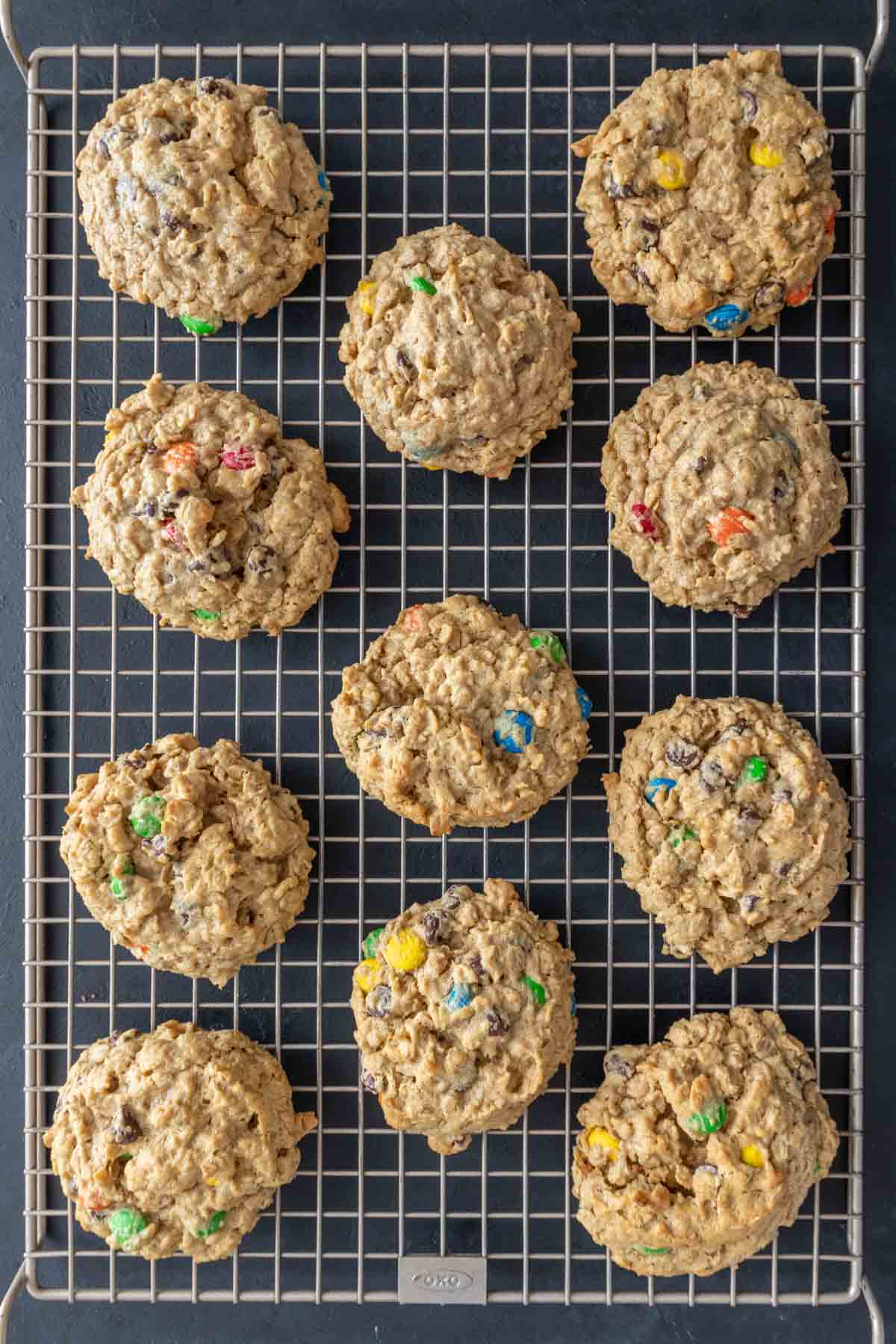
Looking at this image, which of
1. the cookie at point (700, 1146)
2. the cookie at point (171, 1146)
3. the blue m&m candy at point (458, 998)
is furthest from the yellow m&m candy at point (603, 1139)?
the cookie at point (171, 1146)

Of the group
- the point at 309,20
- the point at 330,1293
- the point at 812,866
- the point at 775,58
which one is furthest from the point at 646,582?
the point at 330,1293

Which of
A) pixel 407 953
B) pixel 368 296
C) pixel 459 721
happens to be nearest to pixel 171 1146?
pixel 407 953

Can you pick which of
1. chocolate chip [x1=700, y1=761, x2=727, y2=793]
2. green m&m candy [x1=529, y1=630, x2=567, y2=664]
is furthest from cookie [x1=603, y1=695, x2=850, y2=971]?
green m&m candy [x1=529, y1=630, x2=567, y2=664]

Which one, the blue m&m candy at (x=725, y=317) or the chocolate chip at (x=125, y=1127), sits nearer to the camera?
the chocolate chip at (x=125, y=1127)

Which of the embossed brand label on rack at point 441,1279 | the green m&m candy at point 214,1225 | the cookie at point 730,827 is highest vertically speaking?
the cookie at point 730,827

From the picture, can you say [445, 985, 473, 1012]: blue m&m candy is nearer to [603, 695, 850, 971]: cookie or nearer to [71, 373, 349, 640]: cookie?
[603, 695, 850, 971]: cookie

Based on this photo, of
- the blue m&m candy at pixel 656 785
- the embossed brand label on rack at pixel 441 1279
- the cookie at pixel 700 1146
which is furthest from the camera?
the embossed brand label on rack at pixel 441 1279

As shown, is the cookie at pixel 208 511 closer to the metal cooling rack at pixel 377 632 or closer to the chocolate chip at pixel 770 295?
the metal cooling rack at pixel 377 632
